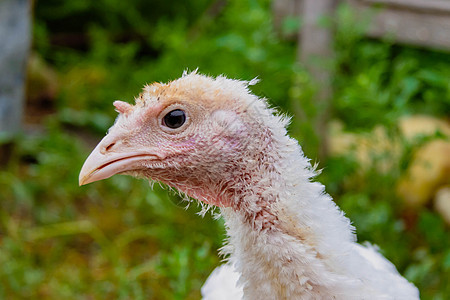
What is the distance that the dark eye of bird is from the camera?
1.62m

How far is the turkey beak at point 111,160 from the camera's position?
1.62 m

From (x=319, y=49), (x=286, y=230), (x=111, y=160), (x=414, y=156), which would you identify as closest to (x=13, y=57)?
(x=319, y=49)

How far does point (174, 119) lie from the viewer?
163cm

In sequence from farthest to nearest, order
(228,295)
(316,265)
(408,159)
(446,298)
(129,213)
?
(129,213)
(408,159)
(446,298)
(228,295)
(316,265)

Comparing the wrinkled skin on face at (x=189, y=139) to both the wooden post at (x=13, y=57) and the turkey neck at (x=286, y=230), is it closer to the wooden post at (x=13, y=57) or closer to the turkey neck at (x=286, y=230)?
the turkey neck at (x=286, y=230)

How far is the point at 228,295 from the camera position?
200 centimetres

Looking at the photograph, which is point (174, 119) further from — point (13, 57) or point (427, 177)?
point (13, 57)

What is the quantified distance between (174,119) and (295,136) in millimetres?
1762

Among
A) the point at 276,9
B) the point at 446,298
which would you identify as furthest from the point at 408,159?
the point at 276,9

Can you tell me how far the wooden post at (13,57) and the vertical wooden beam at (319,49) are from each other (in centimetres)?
197

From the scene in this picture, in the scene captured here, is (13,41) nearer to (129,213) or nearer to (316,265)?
(129,213)

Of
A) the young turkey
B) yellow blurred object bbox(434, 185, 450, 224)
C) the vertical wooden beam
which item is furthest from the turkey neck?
yellow blurred object bbox(434, 185, 450, 224)

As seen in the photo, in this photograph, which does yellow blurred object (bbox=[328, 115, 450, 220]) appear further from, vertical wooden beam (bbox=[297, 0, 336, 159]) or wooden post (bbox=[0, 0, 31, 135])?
wooden post (bbox=[0, 0, 31, 135])

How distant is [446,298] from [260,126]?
1.84m
